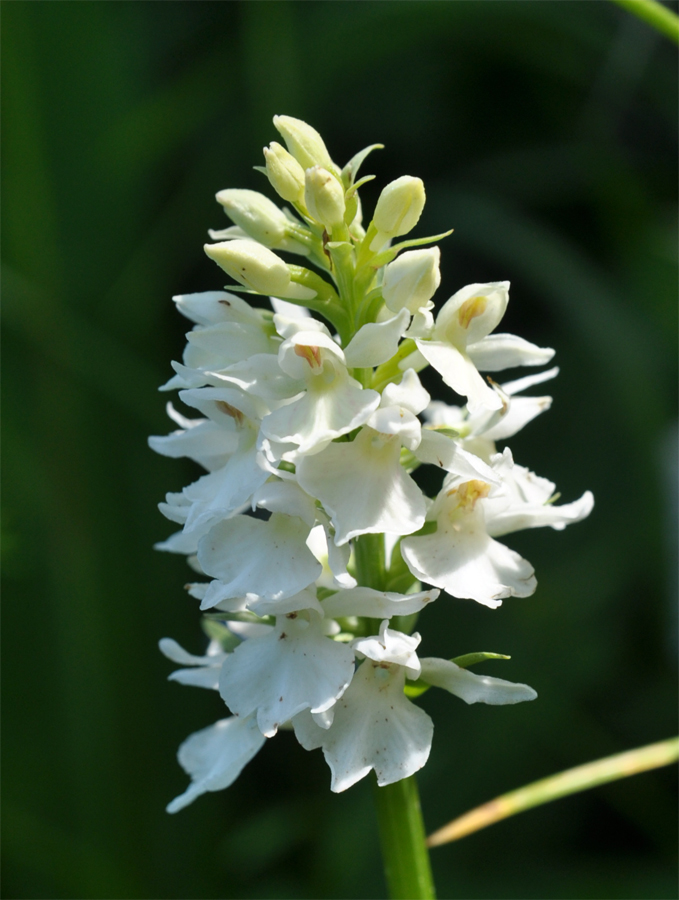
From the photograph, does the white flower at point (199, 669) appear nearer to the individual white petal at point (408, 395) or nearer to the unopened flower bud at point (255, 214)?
the individual white petal at point (408, 395)

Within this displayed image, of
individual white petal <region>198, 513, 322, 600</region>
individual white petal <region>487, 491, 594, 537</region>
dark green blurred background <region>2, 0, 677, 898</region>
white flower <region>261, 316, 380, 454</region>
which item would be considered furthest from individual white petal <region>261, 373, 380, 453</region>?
dark green blurred background <region>2, 0, 677, 898</region>

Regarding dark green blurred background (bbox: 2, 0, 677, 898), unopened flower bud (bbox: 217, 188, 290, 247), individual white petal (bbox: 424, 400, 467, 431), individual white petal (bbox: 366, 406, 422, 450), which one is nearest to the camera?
individual white petal (bbox: 366, 406, 422, 450)

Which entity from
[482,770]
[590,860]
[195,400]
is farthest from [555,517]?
[590,860]

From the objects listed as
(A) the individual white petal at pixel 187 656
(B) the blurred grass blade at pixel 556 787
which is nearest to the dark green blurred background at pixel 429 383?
(B) the blurred grass blade at pixel 556 787

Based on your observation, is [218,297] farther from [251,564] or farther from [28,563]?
[28,563]

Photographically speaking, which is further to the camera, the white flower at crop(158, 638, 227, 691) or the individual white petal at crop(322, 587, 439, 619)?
the white flower at crop(158, 638, 227, 691)

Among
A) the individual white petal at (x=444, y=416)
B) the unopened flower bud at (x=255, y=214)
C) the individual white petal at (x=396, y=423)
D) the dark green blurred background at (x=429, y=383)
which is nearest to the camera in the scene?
the individual white petal at (x=396, y=423)

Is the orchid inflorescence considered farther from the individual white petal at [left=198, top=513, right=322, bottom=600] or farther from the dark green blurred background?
the dark green blurred background
